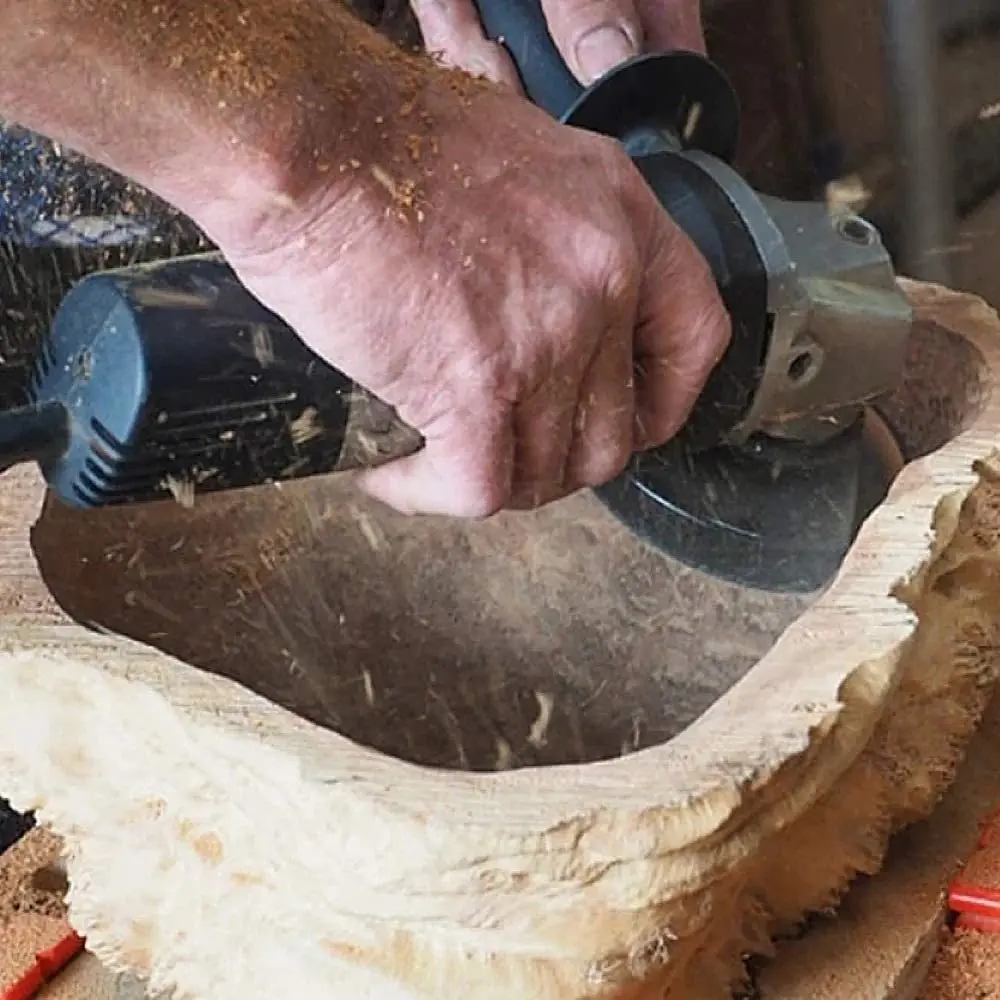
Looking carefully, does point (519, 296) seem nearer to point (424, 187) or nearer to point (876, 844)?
point (424, 187)

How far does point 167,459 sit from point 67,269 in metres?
0.38

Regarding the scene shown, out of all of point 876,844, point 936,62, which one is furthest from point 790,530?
point 936,62

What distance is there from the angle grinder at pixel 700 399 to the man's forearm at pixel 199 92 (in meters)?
0.11

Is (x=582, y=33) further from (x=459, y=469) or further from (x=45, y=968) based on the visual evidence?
(x=45, y=968)

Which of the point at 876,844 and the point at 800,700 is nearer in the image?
the point at 800,700

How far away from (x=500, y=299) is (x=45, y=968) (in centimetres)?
53

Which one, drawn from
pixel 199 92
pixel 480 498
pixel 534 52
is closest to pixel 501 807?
pixel 480 498

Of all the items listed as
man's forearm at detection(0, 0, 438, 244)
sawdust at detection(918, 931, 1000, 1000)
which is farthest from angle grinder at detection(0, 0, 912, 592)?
sawdust at detection(918, 931, 1000, 1000)

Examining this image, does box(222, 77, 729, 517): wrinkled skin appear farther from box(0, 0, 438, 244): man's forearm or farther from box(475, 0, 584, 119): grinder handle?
box(475, 0, 584, 119): grinder handle

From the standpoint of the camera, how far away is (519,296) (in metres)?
0.80

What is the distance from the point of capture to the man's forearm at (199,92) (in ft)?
2.21

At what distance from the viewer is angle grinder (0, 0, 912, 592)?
82cm

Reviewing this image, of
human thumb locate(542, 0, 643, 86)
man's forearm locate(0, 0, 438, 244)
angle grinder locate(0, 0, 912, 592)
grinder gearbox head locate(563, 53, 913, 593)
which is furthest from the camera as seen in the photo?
human thumb locate(542, 0, 643, 86)

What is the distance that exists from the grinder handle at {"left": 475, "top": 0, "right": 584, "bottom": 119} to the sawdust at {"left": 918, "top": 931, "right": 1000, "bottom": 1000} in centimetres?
53
